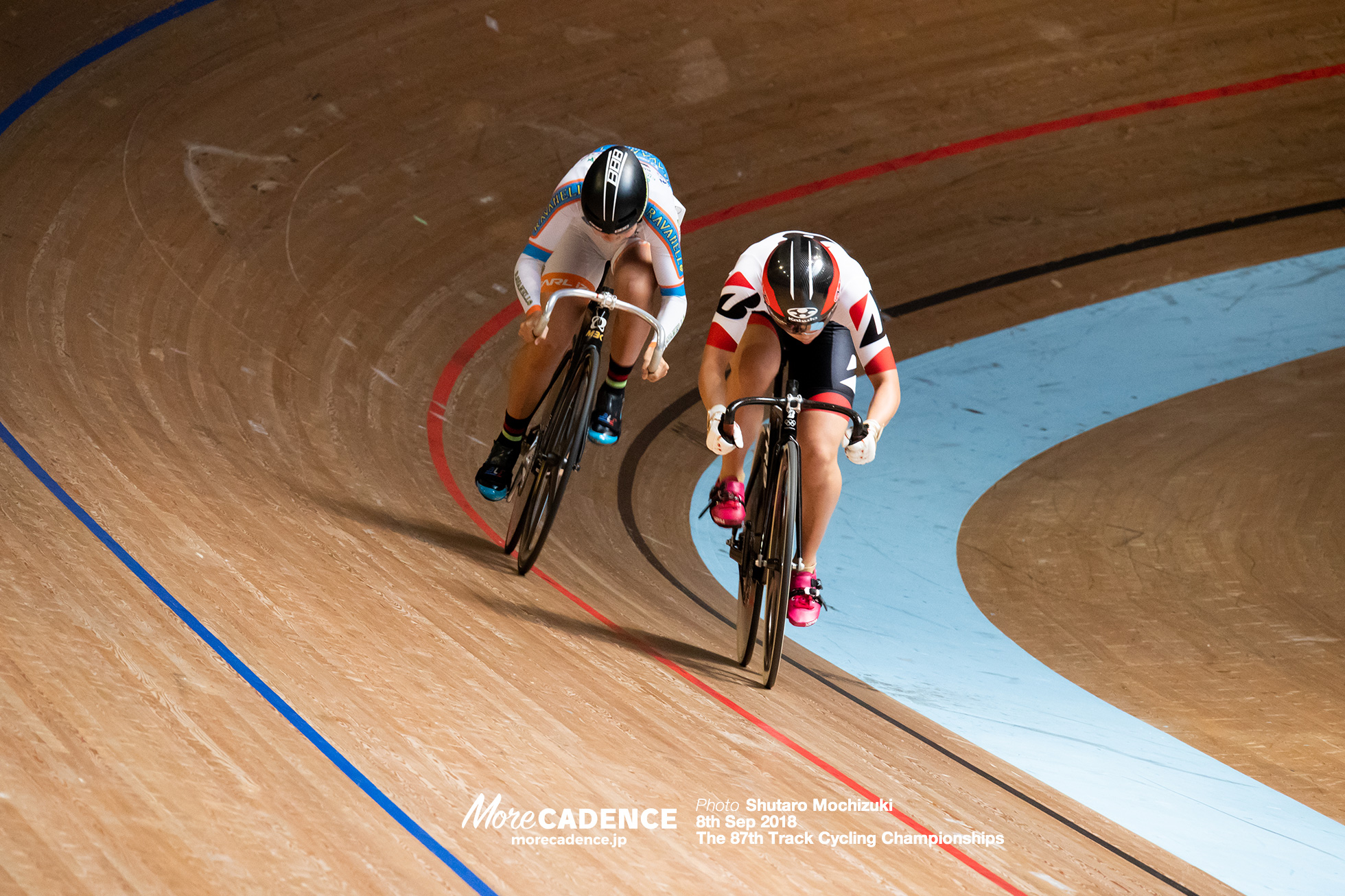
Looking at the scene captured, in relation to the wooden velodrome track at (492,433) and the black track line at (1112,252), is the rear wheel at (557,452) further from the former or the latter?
the black track line at (1112,252)

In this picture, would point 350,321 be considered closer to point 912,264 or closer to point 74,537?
point 74,537

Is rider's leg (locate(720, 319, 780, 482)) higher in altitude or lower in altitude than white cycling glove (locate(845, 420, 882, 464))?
higher

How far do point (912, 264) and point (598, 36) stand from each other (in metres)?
2.22

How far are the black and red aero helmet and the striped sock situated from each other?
60 cm

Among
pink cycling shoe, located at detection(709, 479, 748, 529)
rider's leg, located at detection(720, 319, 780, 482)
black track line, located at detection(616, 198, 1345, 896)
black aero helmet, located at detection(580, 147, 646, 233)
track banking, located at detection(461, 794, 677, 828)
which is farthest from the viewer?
pink cycling shoe, located at detection(709, 479, 748, 529)

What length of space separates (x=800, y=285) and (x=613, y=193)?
0.60 metres

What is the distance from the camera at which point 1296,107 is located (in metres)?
6.25

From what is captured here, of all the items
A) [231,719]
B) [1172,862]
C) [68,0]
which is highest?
[68,0]

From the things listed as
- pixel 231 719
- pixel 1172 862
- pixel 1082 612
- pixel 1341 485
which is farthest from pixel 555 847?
pixel 1341 485

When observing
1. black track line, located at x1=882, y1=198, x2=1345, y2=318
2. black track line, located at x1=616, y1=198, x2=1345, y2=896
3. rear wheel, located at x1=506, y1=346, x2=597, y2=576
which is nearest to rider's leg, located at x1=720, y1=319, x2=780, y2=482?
rear wheel, located at x1=506, y1=346, x2=597, y2=576

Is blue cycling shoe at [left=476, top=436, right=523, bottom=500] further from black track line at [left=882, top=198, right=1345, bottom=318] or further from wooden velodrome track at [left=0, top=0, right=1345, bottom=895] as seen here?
black track line at [left=882, top=198, right=1345, bottom=318]

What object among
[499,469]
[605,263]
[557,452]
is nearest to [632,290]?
[605,263]

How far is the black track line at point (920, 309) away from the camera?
8.65 feet

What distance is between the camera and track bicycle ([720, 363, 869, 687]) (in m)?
2.75
